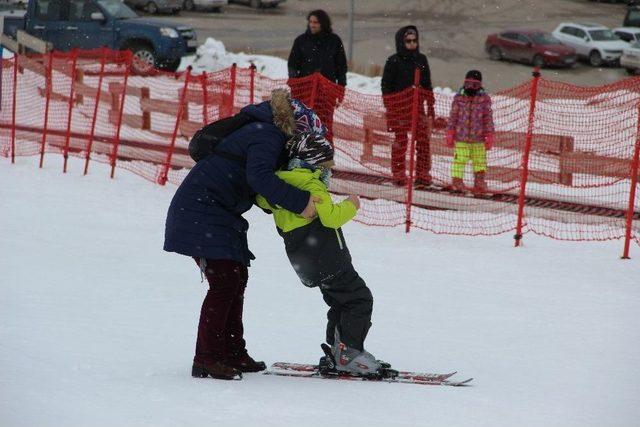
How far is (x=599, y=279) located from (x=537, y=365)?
10.2 feet

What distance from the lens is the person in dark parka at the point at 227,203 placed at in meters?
6.36

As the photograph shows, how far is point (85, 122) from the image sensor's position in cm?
2056

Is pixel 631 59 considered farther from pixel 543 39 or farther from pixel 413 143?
pixel 413 143

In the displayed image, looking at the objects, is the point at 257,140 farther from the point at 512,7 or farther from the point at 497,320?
the point at 512,7

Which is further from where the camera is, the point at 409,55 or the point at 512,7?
the point at 512,7

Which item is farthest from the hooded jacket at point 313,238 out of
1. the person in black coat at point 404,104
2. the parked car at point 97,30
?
the parked car at point 97,30

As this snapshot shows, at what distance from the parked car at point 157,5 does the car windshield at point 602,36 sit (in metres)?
14.5

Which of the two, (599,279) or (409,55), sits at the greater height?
(409,55)

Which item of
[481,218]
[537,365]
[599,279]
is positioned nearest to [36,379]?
[537,365]

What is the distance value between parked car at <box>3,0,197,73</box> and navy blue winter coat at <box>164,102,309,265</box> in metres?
20.0

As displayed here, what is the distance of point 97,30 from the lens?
86.3ft

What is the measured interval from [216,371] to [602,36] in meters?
32.1

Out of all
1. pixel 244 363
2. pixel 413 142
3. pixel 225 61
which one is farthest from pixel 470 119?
pixel 225 61

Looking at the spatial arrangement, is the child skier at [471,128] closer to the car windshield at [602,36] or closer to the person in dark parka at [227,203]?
the person in dark parka at [227,203]
